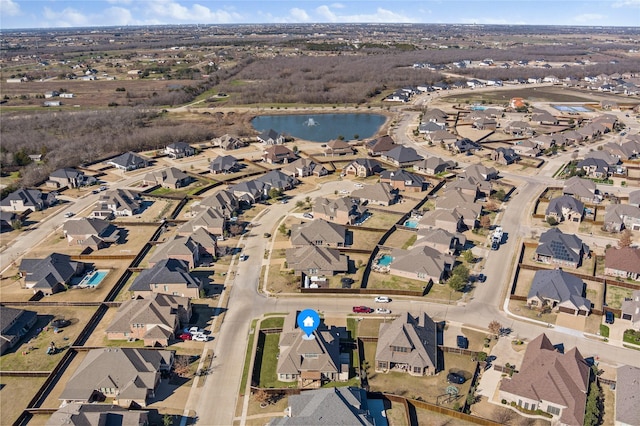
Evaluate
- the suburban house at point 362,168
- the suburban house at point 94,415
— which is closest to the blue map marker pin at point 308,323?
the suburban house at point 94,415

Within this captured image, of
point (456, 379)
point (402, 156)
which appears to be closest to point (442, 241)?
point (456, 379)

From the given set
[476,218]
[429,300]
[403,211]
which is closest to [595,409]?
[429,300]

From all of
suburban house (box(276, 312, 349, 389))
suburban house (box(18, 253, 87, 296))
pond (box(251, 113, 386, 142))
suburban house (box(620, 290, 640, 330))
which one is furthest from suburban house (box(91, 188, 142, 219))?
suburban house (box(620, 290, 640, 330))

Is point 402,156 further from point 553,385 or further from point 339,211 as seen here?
point 553,385

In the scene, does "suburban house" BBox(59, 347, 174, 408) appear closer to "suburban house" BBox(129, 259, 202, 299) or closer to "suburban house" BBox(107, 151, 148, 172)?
"suburban house" BBox(129, 259, 202, 299)

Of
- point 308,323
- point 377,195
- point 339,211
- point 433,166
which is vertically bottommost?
point 308,323

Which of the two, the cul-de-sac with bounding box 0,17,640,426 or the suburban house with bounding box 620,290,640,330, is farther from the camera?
the suburban house with bounding box 620,290,640,330
